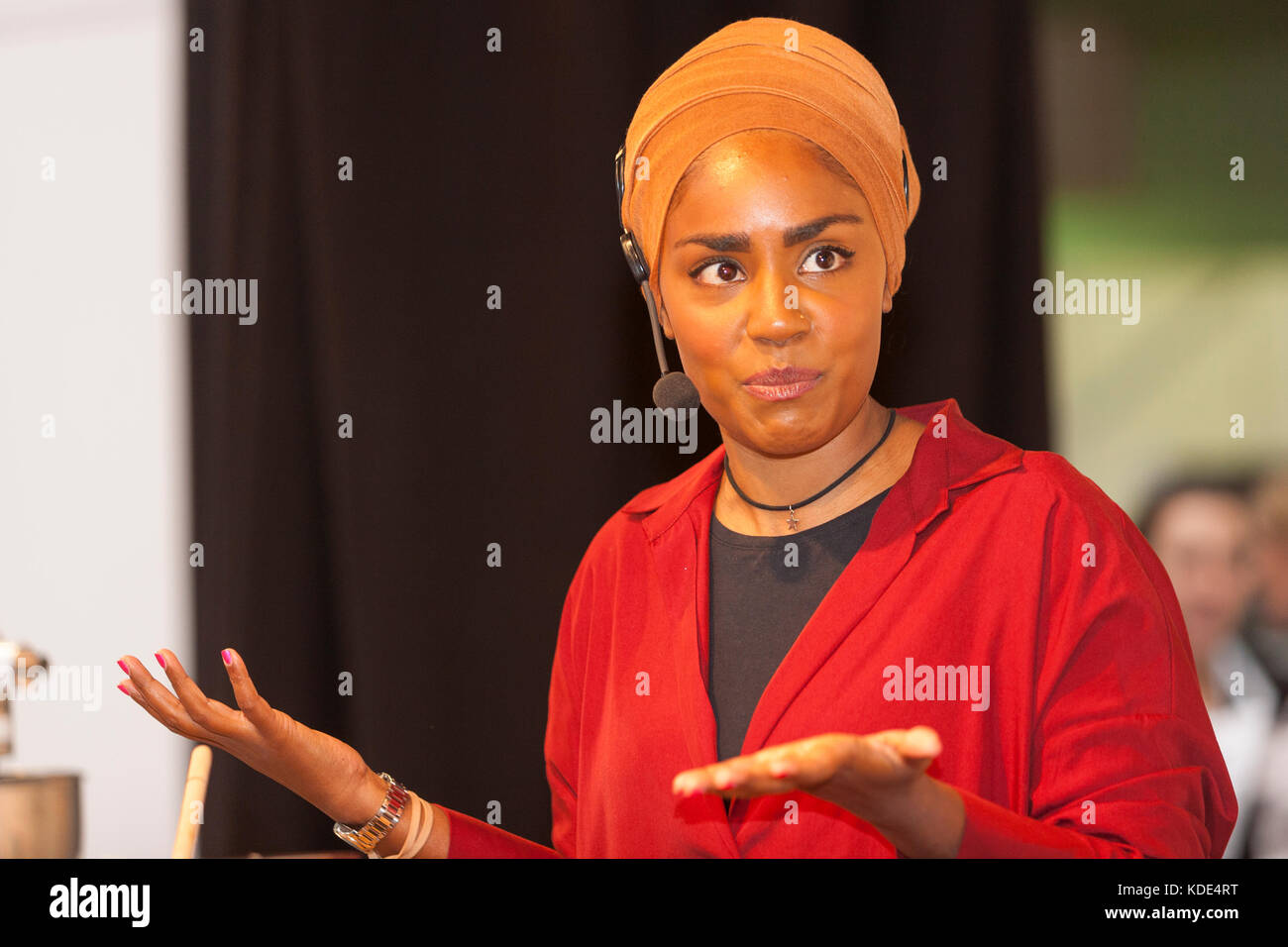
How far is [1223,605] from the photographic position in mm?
1735

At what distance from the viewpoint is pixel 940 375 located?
1.79 m

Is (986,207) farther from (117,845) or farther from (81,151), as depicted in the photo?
(117,845)

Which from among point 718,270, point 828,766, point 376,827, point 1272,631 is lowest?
point 376,827

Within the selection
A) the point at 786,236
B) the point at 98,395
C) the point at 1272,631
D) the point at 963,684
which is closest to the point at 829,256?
the point at 786,236

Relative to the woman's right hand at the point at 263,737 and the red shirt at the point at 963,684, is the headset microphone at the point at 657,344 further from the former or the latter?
the woman's right hand at the point at 263,737

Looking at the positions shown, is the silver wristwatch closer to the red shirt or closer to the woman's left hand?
the red shirt

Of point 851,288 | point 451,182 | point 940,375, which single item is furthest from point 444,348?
point 940,375

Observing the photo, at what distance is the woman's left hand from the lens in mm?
1188

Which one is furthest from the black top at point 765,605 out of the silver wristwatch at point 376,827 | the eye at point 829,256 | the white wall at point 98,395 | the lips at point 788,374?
the white wall at point 98,395

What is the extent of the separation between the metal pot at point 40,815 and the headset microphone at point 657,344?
112 cm

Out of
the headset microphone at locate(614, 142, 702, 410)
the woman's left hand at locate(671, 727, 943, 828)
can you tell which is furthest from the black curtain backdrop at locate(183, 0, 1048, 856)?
the woman's left hand at locate(671, 727, 943, 828)

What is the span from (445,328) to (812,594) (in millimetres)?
728

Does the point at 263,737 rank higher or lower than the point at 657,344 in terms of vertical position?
lower

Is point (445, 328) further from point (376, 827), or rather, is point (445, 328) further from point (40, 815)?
point (40, 815)
